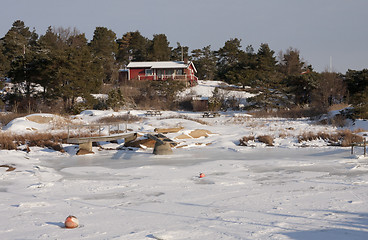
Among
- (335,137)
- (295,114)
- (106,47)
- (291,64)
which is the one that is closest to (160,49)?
(106,47)

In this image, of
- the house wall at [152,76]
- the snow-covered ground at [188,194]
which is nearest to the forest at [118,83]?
the house wall at [152,76]

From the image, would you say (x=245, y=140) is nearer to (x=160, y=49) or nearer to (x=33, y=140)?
(x=33, y=140)

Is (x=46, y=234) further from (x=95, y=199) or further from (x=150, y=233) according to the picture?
(x=95, y=199)

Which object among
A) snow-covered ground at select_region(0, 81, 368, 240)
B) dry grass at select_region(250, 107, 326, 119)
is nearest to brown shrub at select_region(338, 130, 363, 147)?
snow-covered ground at select_region(0, 81, 368, 240)

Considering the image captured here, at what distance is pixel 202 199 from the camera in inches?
377

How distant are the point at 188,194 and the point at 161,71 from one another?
48.9 meters

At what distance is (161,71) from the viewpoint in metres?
58.0

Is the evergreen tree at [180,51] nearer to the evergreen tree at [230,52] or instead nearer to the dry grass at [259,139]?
the evergreen tree at [230,52]

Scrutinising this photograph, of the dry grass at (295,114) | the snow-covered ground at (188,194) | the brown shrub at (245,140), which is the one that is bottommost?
the snow-covered ground at (188,194)

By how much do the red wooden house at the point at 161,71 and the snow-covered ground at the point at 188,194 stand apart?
38.8 metres

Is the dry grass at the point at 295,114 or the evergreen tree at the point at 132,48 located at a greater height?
the evergreen tree at the point at 132,48

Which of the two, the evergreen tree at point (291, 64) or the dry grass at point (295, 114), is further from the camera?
the evergreen tree at point (291, 64)

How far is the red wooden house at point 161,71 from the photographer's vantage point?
5731cm

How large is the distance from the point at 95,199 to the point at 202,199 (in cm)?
262
